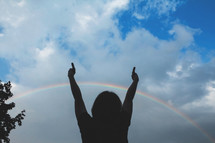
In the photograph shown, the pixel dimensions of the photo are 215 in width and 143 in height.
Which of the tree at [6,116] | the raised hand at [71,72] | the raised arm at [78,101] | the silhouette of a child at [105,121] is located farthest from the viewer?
the tree at [6,116]

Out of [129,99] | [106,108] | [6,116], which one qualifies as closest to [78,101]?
[106,108]

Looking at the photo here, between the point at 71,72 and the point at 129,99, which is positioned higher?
the point at 71,72

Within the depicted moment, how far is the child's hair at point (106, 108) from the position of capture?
7.62ft

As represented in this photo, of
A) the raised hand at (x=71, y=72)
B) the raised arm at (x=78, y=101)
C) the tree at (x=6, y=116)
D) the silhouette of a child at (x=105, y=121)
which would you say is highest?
the tree at (x=6, y=116)

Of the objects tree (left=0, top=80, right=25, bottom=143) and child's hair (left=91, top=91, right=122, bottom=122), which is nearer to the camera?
child's hair (left=91, top=91, right=122, bottom=122)

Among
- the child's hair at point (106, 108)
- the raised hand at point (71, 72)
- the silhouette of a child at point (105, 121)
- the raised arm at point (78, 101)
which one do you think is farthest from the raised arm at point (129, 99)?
the raised hand at point (71, 72)

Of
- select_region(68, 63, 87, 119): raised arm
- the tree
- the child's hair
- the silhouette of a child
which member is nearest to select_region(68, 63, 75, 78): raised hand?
select_region(68, 63, 87, 119): raised arm

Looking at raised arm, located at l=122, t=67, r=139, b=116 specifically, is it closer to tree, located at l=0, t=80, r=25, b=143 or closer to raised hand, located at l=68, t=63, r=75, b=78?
raised hand, located at l=68, t=63, r=75, b=78

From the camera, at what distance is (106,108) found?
232cm

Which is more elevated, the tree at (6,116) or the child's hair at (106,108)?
the tree at (6,116)

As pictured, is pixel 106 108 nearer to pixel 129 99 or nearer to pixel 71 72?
pixel 129 99

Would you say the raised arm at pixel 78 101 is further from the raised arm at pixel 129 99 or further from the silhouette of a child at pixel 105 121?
the raised arm at pixel 129 99

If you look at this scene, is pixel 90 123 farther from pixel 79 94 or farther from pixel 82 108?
pixel 79 94

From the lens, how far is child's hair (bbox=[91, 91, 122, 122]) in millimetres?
2322
